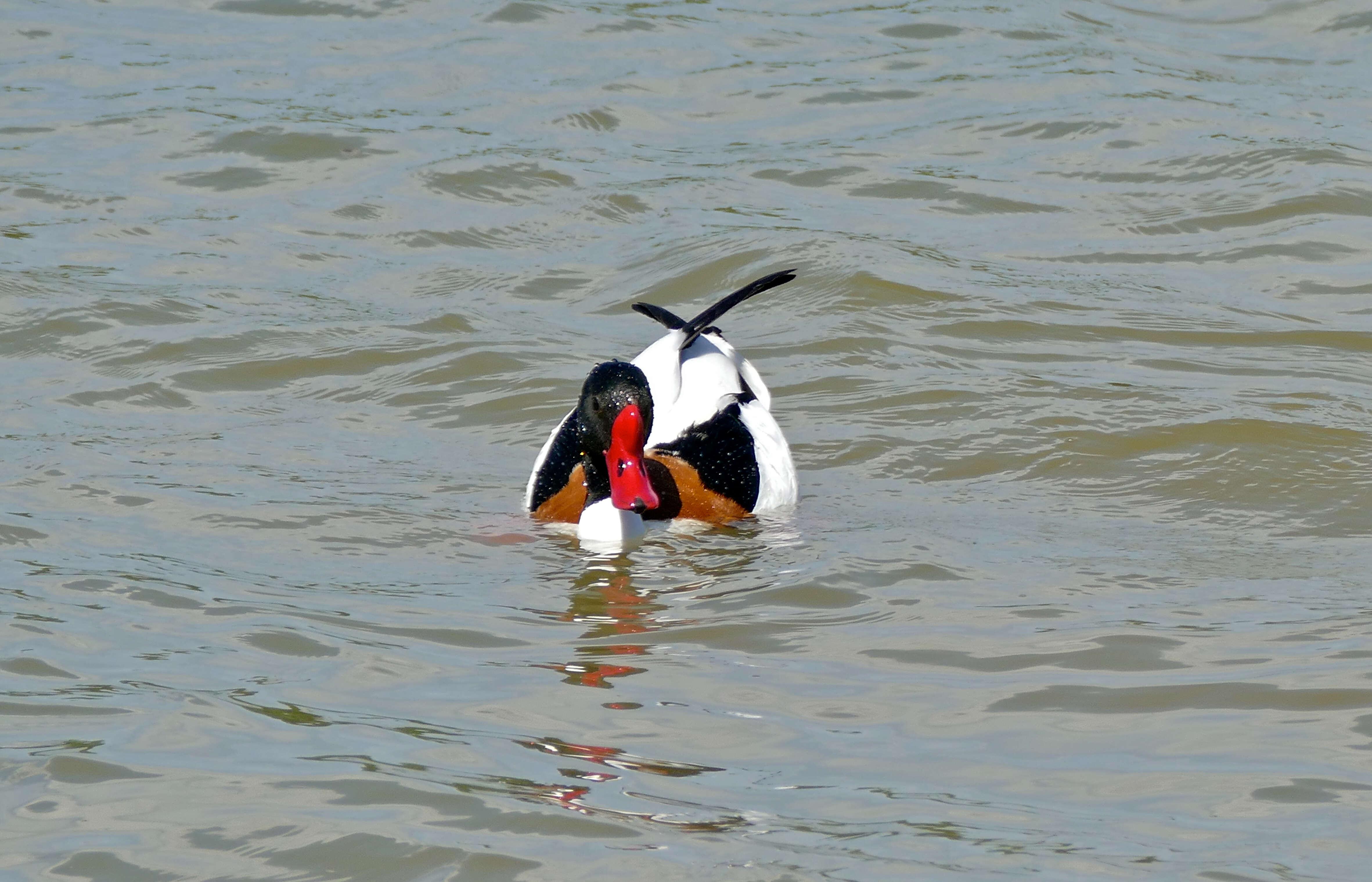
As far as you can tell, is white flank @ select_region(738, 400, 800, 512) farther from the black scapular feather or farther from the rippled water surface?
the black scapular feather

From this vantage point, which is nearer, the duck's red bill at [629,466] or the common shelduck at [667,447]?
the duck's red bill at [629,466]

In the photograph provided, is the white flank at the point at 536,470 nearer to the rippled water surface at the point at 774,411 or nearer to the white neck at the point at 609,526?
the rippled water surface at the point at 774,411

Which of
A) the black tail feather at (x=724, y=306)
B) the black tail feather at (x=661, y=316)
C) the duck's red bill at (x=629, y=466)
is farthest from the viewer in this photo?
the black tail feather at (x=661, y=316)

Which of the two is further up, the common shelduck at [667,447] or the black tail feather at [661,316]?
the black tail feather at [661,316]

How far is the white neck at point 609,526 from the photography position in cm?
683

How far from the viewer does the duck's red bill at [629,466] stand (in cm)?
650

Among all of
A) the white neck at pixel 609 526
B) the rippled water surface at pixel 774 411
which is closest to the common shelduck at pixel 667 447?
the white neck at pixel 609 526

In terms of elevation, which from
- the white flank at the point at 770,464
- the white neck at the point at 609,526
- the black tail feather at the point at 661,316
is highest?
the black tail feather at the point at 661,316

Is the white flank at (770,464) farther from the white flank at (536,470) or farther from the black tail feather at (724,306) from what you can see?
the white flank at (536,470)

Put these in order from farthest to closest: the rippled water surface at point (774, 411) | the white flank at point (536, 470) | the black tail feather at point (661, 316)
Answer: the black tail feather at point (661, 316) → the white flank at point (536, 470) → the rippled water surface at point (774, 411)

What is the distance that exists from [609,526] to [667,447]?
2.55ft

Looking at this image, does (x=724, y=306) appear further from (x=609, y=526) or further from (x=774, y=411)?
(x=609, y=526)

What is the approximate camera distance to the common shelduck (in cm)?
679

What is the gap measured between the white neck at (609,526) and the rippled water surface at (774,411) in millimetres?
129
